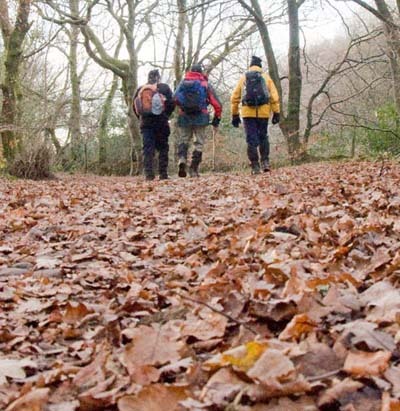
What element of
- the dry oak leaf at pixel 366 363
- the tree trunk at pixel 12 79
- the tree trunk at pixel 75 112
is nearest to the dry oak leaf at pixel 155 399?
the dry oak leaf at pixel 366 363

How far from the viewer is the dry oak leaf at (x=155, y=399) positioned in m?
1.35

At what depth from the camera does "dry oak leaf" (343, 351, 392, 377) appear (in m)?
1.36

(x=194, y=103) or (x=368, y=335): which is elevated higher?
(x=194, y=103)

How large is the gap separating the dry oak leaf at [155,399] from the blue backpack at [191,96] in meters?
8.66

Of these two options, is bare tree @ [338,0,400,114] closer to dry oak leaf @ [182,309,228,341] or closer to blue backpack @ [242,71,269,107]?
blue backpack @ [242,71,269,107]

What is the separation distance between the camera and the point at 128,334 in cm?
196

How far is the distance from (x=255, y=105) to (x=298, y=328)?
8.01m

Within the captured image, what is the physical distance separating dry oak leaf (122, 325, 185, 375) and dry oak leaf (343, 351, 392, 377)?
502 millimetres

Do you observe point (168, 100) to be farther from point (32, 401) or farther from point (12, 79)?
point (32, 401)

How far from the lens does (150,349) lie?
1.73 m

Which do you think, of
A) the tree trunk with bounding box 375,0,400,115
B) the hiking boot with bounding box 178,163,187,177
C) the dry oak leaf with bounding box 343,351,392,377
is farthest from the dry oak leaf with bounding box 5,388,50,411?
the tree trunk with bounding box 375,0,400,115

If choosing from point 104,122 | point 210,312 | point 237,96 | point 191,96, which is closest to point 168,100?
point 191,96

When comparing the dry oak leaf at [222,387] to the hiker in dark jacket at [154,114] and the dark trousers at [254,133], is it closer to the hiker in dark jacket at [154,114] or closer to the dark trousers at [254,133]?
the dark trousers at [254,133]

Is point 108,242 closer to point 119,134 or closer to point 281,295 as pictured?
point 281,295
